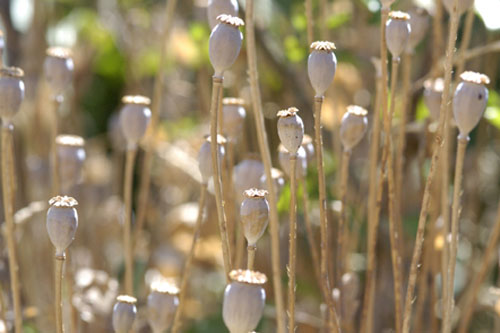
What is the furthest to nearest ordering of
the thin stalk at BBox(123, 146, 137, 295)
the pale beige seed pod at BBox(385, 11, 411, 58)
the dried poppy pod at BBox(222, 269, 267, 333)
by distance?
the thin stalk at BBox(123, 146, 137, 295) → the pale beige seed pod at BBox(385, 11, 411, 58) → the dried poppy pod at BBox(222, 269, 267, 333)

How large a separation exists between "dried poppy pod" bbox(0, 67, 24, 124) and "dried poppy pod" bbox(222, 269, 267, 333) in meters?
0.23

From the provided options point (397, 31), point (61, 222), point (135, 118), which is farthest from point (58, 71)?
point (397, 31)

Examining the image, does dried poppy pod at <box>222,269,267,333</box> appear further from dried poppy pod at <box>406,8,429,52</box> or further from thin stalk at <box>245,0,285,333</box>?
dried poppy pod at <box>406,8,429,52</box>

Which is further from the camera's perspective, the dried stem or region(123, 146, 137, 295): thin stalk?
region(123, 146, 137, 295): thin stalk

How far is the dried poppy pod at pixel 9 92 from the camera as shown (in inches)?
19.5

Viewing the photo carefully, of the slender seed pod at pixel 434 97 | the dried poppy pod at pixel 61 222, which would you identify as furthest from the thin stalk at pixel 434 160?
the dried poppy pod at pixel 61 222

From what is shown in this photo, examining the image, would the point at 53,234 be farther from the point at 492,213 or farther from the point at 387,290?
the point at 492,213

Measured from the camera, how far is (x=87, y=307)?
0.76 m

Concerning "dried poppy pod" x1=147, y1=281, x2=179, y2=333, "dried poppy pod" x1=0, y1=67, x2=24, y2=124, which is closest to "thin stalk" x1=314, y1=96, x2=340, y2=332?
"dried poppy pod" x1=147, y1=281, x2=179, y2=333

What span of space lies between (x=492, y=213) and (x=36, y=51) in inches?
33.6

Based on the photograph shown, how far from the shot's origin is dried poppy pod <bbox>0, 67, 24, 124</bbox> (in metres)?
0.49

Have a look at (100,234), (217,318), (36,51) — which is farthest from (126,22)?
(217,318)

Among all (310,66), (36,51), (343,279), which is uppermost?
(36,51)

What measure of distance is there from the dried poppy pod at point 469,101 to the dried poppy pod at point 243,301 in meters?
0.18
